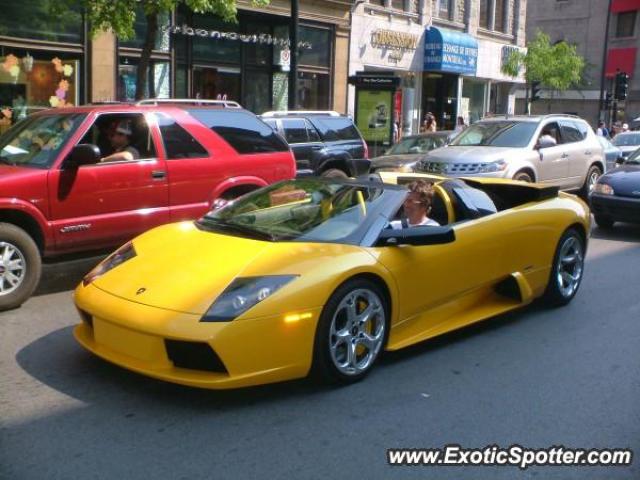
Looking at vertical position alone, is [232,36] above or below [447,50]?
below

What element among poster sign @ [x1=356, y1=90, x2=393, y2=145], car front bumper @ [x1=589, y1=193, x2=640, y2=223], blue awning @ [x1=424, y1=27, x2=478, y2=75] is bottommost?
car front bumper @ [x1=589, y1=193, x2=640, y2=223]

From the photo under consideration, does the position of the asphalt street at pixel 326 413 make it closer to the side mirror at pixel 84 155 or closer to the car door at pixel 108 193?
the car door at pixel 108 193

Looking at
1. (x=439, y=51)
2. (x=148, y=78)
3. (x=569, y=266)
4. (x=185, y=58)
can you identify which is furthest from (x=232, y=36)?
(x=569, y=266)

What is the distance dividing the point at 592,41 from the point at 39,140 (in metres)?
51.8

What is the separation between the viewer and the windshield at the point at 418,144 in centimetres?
1567

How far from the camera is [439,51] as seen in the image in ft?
85.7

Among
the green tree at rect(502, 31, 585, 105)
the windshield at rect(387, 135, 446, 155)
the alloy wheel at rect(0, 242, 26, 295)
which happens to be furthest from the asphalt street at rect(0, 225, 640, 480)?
the green tree at rect(502, 31, 585, 105)

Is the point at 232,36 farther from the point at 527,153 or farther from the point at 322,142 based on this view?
the point at 527,153

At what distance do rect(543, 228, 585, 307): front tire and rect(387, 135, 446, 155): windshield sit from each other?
28.8 feet

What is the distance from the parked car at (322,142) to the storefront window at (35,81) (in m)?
5.02

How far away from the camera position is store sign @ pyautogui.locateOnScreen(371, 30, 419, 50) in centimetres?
2384

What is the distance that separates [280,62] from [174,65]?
369cm

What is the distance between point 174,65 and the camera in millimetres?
17281

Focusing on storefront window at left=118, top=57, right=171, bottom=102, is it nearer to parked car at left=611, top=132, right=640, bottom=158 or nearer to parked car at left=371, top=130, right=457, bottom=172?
parked car at left=371, top=130, right=457, bottom=172
